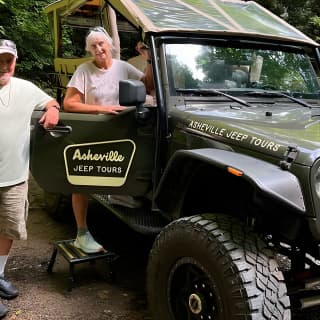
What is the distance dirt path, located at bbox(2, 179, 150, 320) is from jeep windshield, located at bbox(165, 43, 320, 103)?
166 cm

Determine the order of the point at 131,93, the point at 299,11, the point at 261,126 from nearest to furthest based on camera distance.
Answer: the point at 261,126 < the point at 131,93 < the point at 299,11

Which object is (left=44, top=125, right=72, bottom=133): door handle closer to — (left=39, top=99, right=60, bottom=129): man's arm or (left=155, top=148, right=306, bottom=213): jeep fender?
(left=39, top=99, right=60, bottom=129): man's arm

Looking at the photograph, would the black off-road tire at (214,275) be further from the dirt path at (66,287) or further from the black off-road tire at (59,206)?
the black off-road tire at (59,206)

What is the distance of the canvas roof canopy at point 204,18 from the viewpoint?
3703 mm

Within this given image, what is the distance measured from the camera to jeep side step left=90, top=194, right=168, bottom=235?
372cm

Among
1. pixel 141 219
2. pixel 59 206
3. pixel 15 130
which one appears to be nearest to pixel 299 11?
pixel 59 206

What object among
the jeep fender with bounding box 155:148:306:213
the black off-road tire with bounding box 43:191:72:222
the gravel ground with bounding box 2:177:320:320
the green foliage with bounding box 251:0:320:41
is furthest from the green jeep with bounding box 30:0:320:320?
the green foliage with bounding box 251:0:320:41

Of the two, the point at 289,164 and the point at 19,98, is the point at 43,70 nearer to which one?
the point at 19,98

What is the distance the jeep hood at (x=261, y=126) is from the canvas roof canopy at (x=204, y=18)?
2.12 feet

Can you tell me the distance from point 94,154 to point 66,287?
1.22 meters

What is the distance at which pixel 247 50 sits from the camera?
4.00 metres

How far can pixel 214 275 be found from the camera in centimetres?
261

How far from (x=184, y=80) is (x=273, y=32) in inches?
37.7

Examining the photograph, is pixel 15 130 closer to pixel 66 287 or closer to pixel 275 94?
pixel 66 287
